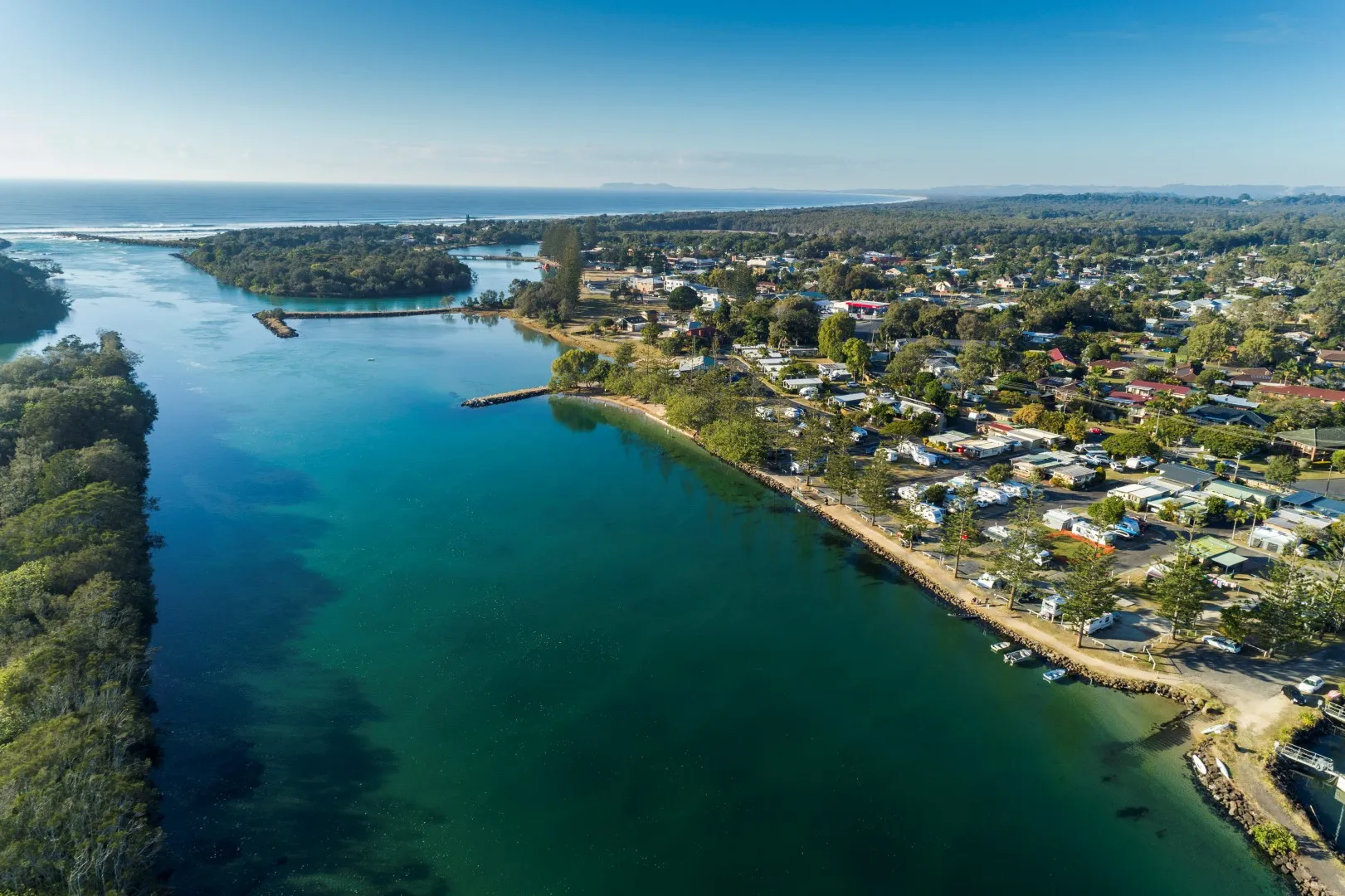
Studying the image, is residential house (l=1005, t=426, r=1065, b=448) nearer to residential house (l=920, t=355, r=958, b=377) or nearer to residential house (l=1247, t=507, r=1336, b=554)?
residential house (l=920, t=355, r=958, b=377)

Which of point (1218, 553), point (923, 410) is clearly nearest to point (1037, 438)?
point (923, 410)

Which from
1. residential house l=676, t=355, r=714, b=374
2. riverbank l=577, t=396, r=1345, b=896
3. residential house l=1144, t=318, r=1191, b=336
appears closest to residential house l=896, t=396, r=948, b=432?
riverbank l=577, t=396, r=1345, b=896

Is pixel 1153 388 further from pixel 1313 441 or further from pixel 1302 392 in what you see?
pixel 1313 441

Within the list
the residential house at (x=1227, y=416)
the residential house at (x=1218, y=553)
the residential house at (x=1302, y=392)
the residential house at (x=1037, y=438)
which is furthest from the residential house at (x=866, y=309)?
the residential house at (x=1218, y=553)

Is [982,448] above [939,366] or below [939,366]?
below

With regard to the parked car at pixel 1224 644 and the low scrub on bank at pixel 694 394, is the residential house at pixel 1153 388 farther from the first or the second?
the parked car at pixel 1224 644
